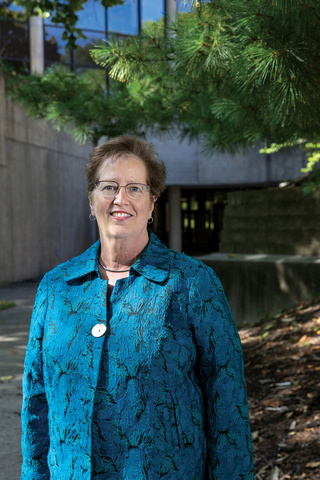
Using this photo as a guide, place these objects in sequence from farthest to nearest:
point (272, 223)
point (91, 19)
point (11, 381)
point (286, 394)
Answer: point (91, 19) → point (272, 223) → point (11, 381) → point (286, 394)

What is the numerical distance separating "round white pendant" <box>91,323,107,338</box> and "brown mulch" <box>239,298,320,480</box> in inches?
89.4

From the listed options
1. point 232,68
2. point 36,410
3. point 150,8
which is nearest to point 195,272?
point 36,410

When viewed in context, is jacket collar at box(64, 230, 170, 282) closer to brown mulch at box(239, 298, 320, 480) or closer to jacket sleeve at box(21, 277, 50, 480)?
jacket sleeve at box(21, 277, 50, 480)

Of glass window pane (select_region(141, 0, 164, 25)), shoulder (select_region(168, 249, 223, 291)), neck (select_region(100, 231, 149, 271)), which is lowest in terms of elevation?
shoulder (select_region(168, 249, 223, 291))

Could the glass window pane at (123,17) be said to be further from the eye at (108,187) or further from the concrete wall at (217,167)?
the eye at (108,187)

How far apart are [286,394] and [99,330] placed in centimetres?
334

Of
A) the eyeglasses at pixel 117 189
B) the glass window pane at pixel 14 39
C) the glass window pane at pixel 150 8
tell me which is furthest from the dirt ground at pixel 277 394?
the glass window pane at pixel 150 8

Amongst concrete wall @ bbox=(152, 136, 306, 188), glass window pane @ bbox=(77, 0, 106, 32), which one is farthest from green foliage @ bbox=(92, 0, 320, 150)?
concrete wall @ bbox=(152, 136, 306, 188)

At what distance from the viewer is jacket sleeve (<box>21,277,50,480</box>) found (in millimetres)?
1896

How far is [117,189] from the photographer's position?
6.25 ft

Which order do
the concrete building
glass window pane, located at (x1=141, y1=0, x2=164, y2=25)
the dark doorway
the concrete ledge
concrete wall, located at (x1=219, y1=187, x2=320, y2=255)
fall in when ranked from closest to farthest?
the concrete ledge < concrete wall, located at (x1=219, y1=187, x2=320, y2=255) < the concrete building < glass window pane, located at (x1=141, y1=0, x2=164, y2=25) < the dark doorway

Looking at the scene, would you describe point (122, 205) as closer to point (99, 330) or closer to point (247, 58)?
point (99, 330)

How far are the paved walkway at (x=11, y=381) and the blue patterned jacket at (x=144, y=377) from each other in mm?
1994

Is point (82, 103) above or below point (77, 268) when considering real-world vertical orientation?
above
